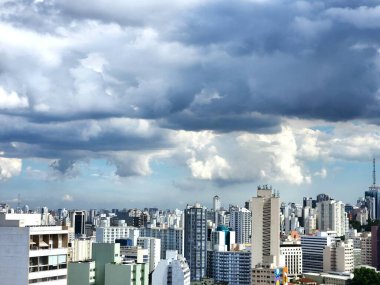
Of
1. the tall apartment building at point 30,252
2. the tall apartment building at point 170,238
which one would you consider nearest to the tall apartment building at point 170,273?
the tall apartment building at point 170,238

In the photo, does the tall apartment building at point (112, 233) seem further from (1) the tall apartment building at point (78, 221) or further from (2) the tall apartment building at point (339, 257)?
(2) the tall apartment building at point (339, 257)

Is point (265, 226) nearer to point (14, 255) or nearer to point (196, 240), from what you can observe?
point (196, 240)

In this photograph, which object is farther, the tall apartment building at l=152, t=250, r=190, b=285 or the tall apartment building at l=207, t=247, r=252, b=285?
the tall apartment building at l=207, t=247, r=252, b=285

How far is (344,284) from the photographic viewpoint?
2905cm

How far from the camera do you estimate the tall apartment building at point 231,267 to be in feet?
96.4

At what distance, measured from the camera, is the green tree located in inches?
1067

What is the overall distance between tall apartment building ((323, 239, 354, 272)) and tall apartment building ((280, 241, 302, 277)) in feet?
4.50

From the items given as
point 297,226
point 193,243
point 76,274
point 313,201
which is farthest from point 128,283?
point 313,201

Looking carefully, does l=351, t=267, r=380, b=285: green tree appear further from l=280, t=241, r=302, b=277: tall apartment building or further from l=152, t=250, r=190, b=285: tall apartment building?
l=152, t=250, r=190, b=285: tall apartment building

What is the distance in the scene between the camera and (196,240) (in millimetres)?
31234

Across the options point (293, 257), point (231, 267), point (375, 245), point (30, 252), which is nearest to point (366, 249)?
point (375, 245)

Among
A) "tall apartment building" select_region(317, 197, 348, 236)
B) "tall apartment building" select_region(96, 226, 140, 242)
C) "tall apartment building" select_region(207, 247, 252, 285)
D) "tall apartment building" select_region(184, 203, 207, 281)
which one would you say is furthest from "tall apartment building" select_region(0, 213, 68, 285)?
"tall apartment building" select_region(317, 197, 348, 236)

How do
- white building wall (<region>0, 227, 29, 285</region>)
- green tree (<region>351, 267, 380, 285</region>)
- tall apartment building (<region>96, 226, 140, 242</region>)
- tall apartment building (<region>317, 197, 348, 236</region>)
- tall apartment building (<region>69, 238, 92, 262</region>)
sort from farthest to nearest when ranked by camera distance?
tall apartment building (<region>317, 197, 348, 236</region>)
tall apartment building (<region>96, 226, 140, 242</region>)
tall apartment building (<region>69, 238, 92, 262</region>)
green tree (<region>351, 267, 380, 285</region>)
white building wall (<region>0, 227, 29, 285</region>)

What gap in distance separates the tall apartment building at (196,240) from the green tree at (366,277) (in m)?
6.64
